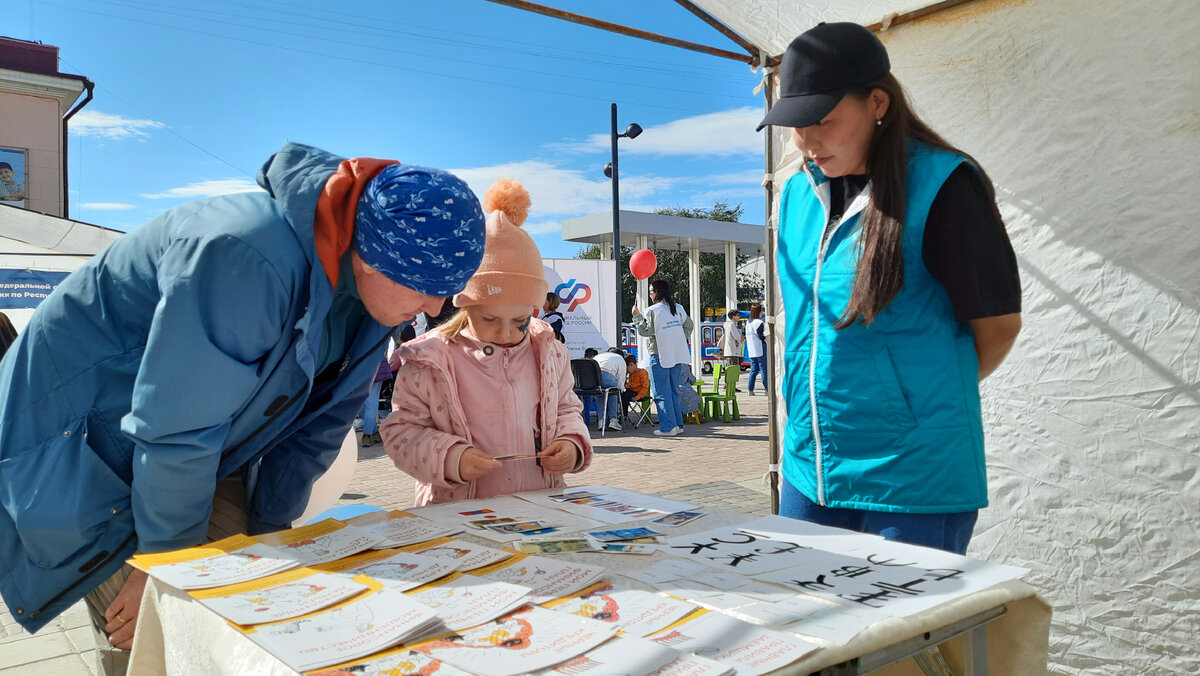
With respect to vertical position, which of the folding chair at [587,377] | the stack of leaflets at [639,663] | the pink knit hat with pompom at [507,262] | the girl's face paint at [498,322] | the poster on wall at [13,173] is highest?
the poster on wall at [13,173]

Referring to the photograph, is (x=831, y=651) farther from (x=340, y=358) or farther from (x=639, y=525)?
(x=340, y=358)

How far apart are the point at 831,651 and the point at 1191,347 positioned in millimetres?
2067

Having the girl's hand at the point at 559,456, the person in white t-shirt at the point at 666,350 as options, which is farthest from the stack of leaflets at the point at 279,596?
the person in white t-shirt at the point at 666,350

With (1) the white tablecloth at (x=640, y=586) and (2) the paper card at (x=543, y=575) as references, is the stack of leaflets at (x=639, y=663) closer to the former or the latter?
(1) the white tablecloth at (x=640, y=586)

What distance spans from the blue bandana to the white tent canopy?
1.96 m

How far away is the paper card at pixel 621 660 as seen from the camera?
809 mm

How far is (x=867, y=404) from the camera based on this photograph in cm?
154

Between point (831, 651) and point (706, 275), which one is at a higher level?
point (706, 275)

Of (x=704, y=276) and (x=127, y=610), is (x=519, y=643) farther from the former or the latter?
(x=704, y=276)

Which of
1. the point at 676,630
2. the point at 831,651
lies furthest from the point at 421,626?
the point at 831,651

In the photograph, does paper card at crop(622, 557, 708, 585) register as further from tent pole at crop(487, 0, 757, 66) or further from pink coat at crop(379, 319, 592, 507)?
tent pole at crop(487, 0, 757, 66)

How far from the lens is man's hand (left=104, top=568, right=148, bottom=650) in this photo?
1.31 metres

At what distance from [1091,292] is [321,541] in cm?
240

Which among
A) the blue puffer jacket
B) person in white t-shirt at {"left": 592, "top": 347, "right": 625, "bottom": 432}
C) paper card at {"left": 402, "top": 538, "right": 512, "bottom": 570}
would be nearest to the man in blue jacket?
the blue puffer jacket
